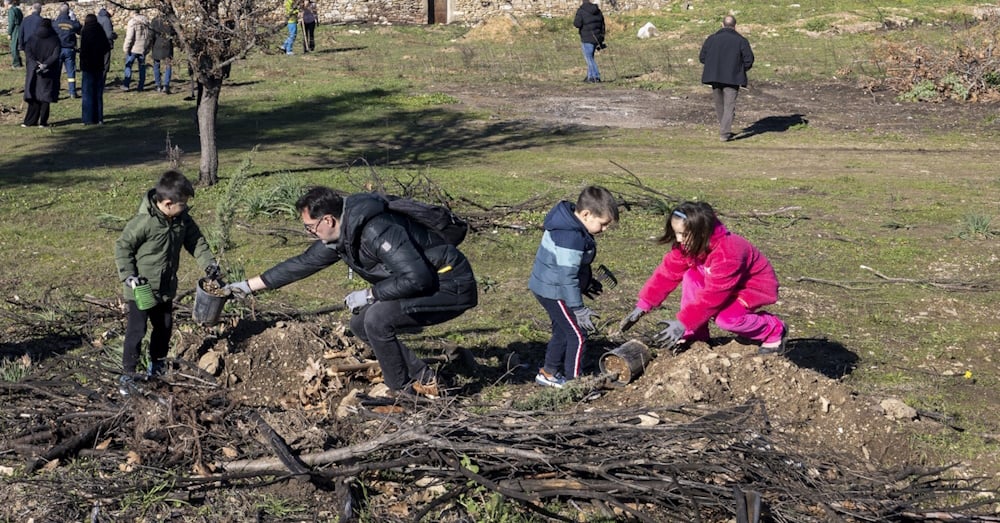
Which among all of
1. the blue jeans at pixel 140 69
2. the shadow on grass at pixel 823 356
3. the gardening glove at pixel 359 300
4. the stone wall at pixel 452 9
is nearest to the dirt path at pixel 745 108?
the blue jeans at pixel 140 69

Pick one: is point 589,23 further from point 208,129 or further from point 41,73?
point 208,129

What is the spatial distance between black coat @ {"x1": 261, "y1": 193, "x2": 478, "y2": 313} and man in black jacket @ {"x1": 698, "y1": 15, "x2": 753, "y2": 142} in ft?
36.0

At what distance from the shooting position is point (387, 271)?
231 inches

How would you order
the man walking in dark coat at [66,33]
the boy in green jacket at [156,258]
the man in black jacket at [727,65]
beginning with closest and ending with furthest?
the boy in green jacket at [156,258]
the man in black jacket at [727,65]
the man walking in dark coat at [66,33]

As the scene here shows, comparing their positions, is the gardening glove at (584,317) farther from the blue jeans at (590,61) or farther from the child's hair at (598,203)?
the blue jeans at (590,61)


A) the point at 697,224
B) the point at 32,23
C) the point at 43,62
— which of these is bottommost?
the point at 43,62

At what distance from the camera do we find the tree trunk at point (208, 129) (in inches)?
→ 485

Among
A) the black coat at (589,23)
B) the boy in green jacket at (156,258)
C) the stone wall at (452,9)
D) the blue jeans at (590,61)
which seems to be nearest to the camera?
the boy in green jacket at (156,258)

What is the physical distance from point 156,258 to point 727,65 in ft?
37.7

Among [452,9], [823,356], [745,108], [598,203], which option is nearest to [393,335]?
[598,203]

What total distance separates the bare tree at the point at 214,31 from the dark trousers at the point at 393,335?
6.32m

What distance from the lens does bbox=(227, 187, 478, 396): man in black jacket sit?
5.69 meters

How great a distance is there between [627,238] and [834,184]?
157 inches

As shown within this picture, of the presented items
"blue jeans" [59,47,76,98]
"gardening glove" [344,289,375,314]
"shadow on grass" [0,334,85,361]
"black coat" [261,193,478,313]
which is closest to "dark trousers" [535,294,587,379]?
"black coat" [261,193,478,313]
